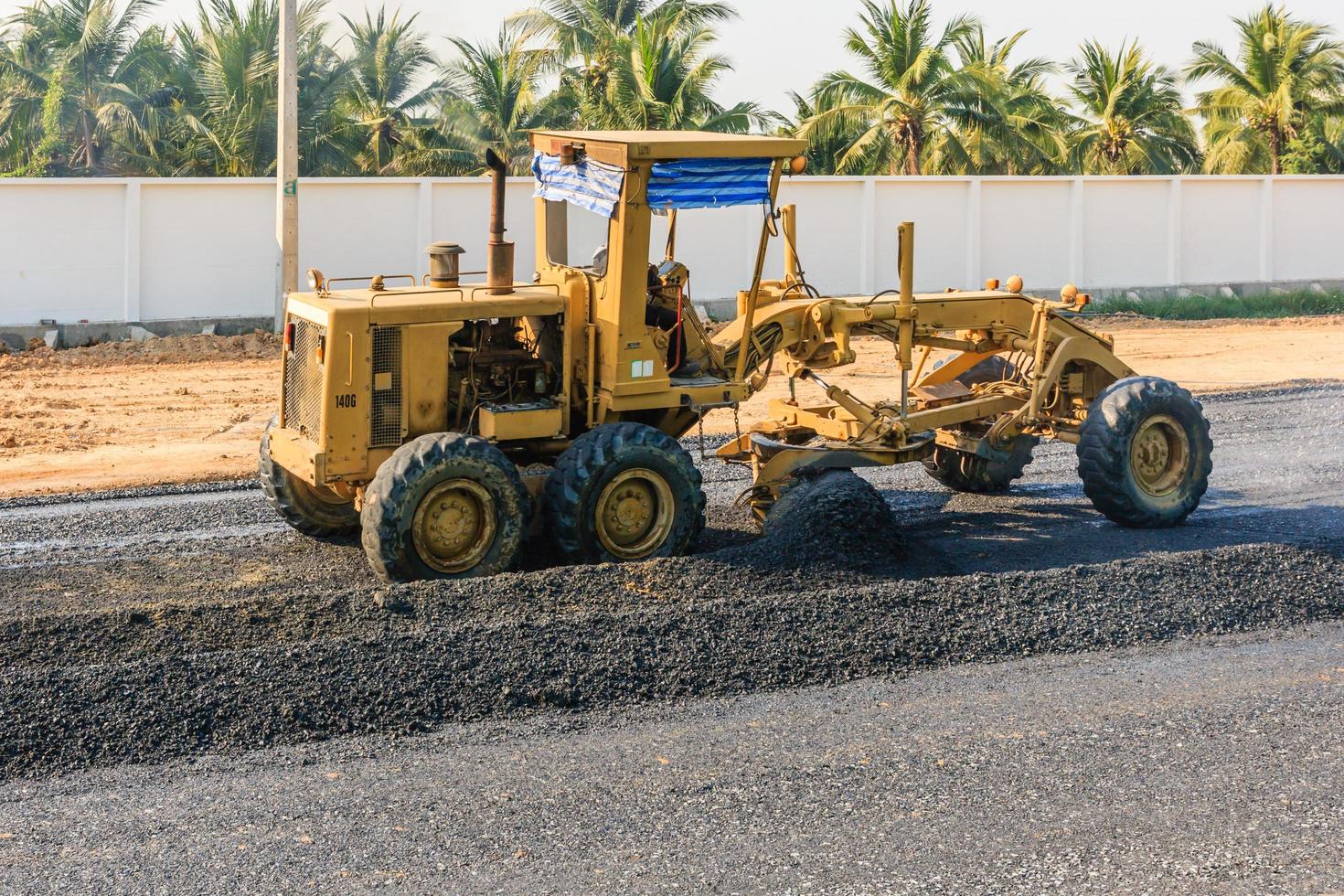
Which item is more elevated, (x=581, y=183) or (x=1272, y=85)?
(x=1272, y=85)

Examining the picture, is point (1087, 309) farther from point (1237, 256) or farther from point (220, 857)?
point (220, 857)

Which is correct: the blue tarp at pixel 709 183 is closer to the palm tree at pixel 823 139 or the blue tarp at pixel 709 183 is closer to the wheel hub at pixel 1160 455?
the wheel hub at pixel 1160 455

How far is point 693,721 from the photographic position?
6.80m

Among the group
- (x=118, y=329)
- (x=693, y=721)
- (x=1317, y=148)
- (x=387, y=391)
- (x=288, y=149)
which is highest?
(x=1317, y=148)

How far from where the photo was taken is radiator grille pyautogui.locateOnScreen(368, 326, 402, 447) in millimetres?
8523

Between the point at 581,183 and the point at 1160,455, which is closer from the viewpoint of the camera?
the point at 581,183

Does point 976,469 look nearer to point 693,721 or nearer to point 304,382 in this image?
point 304,382

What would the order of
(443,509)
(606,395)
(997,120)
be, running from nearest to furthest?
(443,509)
(606,395)
(997,120)

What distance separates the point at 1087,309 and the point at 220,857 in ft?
72.1

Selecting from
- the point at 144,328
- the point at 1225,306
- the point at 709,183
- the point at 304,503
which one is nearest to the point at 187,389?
the point at 144,328

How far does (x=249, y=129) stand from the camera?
2788 centimetres

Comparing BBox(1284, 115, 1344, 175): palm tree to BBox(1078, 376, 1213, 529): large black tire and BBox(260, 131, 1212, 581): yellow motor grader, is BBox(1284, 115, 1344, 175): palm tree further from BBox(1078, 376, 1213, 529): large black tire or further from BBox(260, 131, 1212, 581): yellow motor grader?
BBox(260, 131, 1212, 581): yellow motor grader

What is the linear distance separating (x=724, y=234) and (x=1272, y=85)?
69.3 ft

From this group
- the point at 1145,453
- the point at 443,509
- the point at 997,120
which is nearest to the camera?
the point at 443,509
